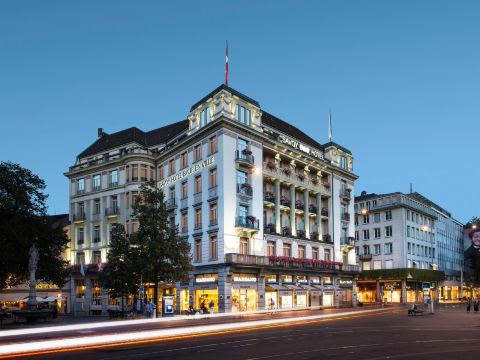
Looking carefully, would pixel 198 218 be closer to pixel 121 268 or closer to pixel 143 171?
pixel 121 268

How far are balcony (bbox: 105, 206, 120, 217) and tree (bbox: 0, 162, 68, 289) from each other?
1786 cm

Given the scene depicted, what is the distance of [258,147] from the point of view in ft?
215

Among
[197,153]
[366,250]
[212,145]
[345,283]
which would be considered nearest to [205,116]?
[212,145]

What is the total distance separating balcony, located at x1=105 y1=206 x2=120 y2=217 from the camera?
7719 cm

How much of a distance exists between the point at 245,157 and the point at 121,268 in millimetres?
18427

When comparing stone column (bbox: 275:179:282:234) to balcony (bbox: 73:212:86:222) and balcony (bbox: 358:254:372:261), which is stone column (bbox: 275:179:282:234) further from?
balcony (bbox: 358:254:372:261)

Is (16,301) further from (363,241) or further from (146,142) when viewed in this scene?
(363,241)

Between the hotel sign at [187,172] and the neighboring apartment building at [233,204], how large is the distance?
5.4 inches

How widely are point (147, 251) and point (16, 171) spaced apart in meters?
17.3

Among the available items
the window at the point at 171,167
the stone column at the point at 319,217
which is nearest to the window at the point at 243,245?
the window at the point at 171,167

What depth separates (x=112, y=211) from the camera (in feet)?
255

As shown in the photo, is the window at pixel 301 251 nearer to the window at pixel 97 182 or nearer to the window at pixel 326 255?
the window at pixel 326 255

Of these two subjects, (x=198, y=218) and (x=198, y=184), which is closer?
(x=198, y=218)

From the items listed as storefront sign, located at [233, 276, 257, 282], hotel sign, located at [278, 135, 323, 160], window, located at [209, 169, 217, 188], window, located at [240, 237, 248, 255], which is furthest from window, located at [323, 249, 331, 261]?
window, located at [209, 169, 217, 188]
